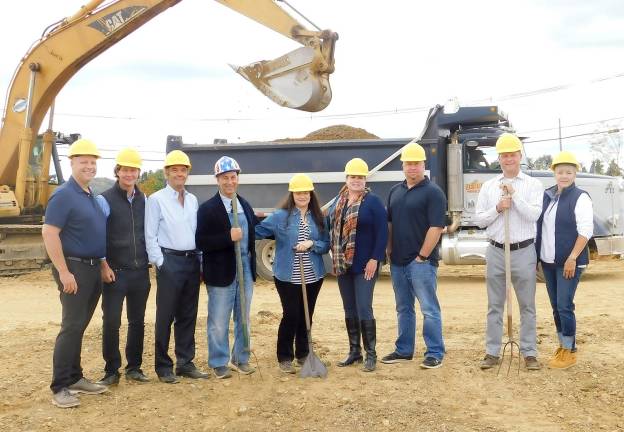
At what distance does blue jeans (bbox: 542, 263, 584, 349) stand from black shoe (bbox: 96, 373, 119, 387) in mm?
3724

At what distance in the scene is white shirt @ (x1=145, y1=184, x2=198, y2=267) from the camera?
552 cm

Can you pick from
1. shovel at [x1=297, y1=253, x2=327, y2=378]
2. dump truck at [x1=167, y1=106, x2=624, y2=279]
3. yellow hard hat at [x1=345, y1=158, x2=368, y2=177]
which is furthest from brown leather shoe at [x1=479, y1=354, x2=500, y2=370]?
dump truck at [x1=167, y1=106, x2=624, y2=279]

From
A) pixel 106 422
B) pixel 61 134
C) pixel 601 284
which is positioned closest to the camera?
pixel 106 422

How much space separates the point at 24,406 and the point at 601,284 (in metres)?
10.0

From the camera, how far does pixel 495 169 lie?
12.3 meters

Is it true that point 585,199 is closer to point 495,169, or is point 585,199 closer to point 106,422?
point 106,422

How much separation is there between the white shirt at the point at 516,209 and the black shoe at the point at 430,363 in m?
1.16

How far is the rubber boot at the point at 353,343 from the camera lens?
6.21m

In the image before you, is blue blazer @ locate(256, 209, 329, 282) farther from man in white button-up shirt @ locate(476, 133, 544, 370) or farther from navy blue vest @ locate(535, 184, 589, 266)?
navy blue vest @ locate(535, 184, 589, 266)

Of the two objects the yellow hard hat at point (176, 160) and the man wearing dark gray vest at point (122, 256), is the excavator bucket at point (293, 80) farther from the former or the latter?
the man wearing dark gray vest at point (122, 256)

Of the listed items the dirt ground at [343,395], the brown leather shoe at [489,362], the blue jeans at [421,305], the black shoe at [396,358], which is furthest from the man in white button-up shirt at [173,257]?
the brown leather shoe at [489,362]

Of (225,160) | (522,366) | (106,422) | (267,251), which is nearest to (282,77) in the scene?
(267,251)

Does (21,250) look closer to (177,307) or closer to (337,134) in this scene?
(337,134)

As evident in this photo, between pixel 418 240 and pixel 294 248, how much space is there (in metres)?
1.06
